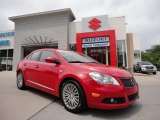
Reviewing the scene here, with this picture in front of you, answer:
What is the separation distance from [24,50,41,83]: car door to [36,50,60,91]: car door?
0.25 meters

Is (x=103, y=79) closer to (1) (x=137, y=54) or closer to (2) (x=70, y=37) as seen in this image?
(2) (x=70, y=37)

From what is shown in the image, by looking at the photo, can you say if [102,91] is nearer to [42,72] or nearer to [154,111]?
[154,111]

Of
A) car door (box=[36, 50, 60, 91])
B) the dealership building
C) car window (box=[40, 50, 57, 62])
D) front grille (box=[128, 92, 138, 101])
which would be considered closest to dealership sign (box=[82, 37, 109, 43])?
the dealership building

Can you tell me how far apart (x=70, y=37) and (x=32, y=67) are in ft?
54.9

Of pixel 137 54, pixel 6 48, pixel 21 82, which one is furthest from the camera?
pixel 137 54

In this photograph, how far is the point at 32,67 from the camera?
229 inches

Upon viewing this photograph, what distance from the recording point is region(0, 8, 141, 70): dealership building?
2023cm

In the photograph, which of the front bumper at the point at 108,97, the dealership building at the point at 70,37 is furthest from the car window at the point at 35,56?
the dealership building at the point at 70,37

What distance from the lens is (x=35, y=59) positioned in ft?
19.5

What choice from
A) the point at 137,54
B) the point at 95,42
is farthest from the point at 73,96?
the point at 137,54

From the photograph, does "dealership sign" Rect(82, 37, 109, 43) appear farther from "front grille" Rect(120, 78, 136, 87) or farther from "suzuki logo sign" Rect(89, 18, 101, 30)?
"front grille" Rect(120, 78, 136, 87)

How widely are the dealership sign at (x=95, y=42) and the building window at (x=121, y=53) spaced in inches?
63.1

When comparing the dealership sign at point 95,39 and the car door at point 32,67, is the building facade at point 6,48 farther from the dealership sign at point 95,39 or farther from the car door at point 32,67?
the car door at point 32,67

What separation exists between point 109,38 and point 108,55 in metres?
2.12
